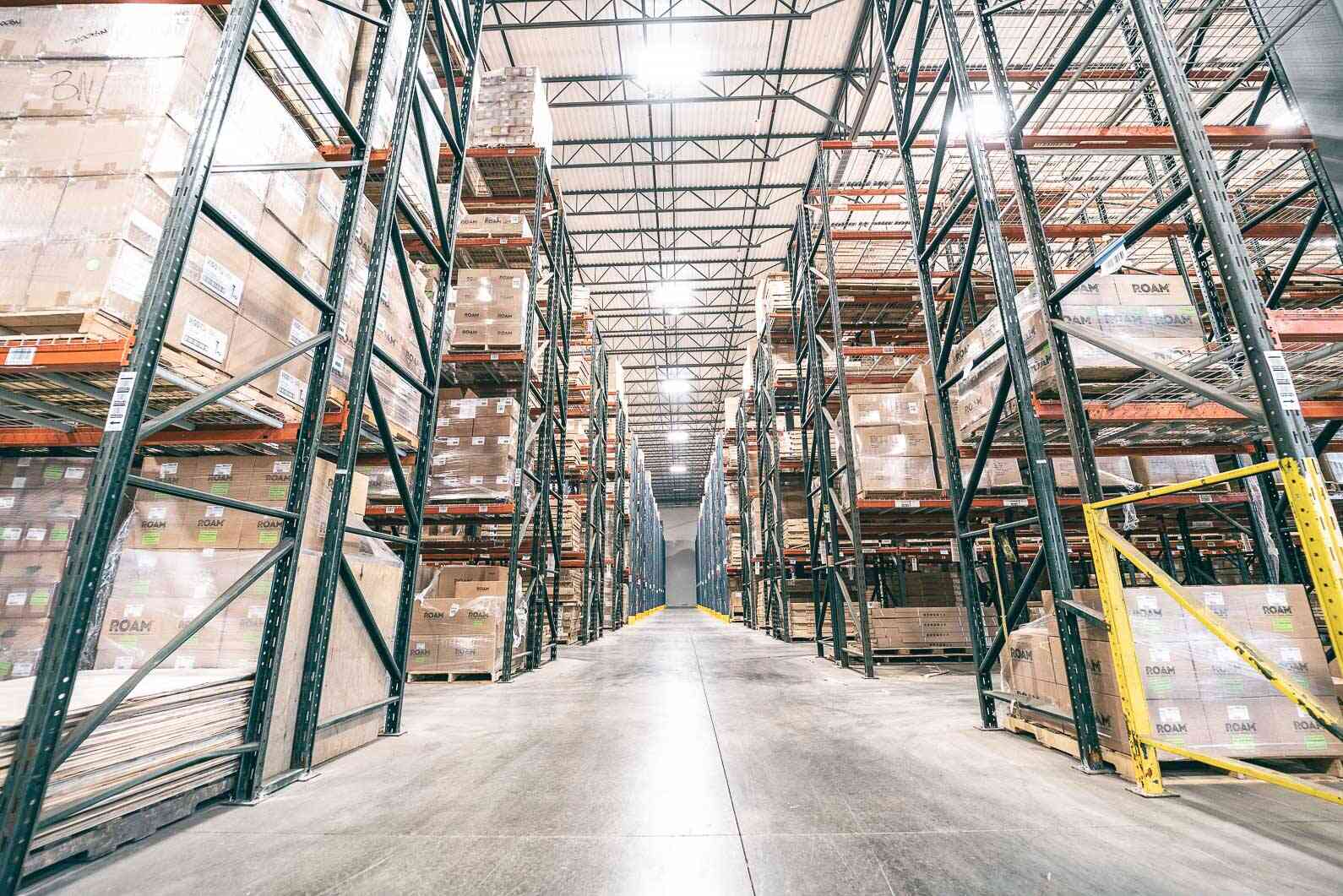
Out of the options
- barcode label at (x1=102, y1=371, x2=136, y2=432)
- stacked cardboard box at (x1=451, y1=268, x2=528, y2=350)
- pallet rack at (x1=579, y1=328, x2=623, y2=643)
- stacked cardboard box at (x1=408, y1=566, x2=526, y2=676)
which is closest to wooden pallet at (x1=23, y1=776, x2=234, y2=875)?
barcode label at (x1=102, y1=371, x2=136, y2=432)

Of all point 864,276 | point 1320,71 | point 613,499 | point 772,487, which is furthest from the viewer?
point 613,499

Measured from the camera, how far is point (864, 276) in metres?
7.04

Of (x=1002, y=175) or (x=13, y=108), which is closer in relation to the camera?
(x=13, y=108)

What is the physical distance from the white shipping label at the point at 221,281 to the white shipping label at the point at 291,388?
0.47m

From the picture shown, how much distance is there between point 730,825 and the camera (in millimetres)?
2078

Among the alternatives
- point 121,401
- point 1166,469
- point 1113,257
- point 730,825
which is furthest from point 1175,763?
point 121,401

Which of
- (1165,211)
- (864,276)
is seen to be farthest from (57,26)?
(864,276)

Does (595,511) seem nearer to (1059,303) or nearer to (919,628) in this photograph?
(919,628)

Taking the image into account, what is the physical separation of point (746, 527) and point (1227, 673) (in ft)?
37.9

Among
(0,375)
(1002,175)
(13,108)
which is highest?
(1002,175)

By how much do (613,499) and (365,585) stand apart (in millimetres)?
11339

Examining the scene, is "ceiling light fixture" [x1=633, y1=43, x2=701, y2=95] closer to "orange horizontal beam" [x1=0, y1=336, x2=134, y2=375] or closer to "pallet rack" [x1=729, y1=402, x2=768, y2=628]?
"pallet rack" [x1=729, y1=402, x2=768, y2=628]

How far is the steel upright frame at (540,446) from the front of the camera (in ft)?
20.0

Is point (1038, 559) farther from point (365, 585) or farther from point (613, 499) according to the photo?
point (613, 499)
